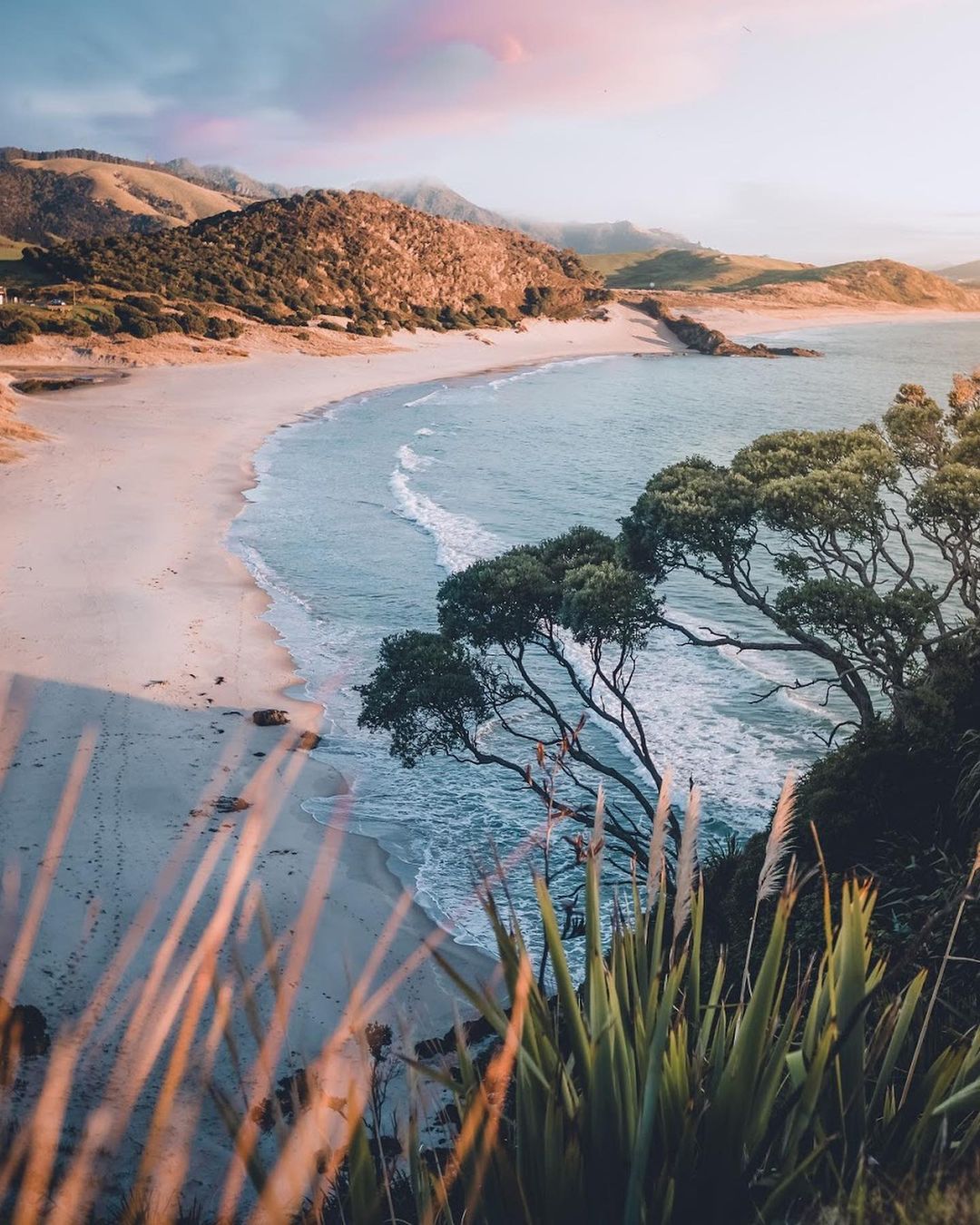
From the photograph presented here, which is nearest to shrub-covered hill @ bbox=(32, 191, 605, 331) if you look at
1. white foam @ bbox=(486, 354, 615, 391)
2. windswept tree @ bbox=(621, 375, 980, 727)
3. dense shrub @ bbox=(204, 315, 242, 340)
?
dense shrub @ bbox=(204, 315, 242, 340)

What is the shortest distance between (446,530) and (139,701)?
1734 centimetres

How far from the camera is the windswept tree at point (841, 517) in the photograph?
1154 cm

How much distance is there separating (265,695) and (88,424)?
104 feet

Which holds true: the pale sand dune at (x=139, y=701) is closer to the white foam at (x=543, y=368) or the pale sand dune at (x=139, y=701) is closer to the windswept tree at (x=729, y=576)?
the windswept tree at (x=729, y=576)

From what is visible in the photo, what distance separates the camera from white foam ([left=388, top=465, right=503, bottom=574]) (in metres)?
29.4

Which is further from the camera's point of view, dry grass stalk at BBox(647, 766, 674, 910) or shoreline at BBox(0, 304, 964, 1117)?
shoreline at BBox(0, 304, 964, 1117)

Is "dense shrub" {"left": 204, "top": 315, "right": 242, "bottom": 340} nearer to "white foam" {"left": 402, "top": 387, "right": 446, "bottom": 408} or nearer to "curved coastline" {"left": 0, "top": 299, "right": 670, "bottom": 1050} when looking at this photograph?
"white foam" {"left": 402, "top": 387, "right": 446, "bottom": 408}

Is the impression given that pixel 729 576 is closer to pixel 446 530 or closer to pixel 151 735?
pixel 151 735

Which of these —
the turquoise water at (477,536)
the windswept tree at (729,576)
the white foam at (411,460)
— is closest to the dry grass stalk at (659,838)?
the turquoise water at (477,536)

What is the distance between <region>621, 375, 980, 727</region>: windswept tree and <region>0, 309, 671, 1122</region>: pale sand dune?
647cm

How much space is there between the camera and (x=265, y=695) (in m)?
18.3

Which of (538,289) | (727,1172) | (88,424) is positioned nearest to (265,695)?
(727,1172)

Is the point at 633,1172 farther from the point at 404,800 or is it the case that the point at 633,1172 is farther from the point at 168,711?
the point at 168,711

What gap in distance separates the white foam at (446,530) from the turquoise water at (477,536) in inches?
4.6
